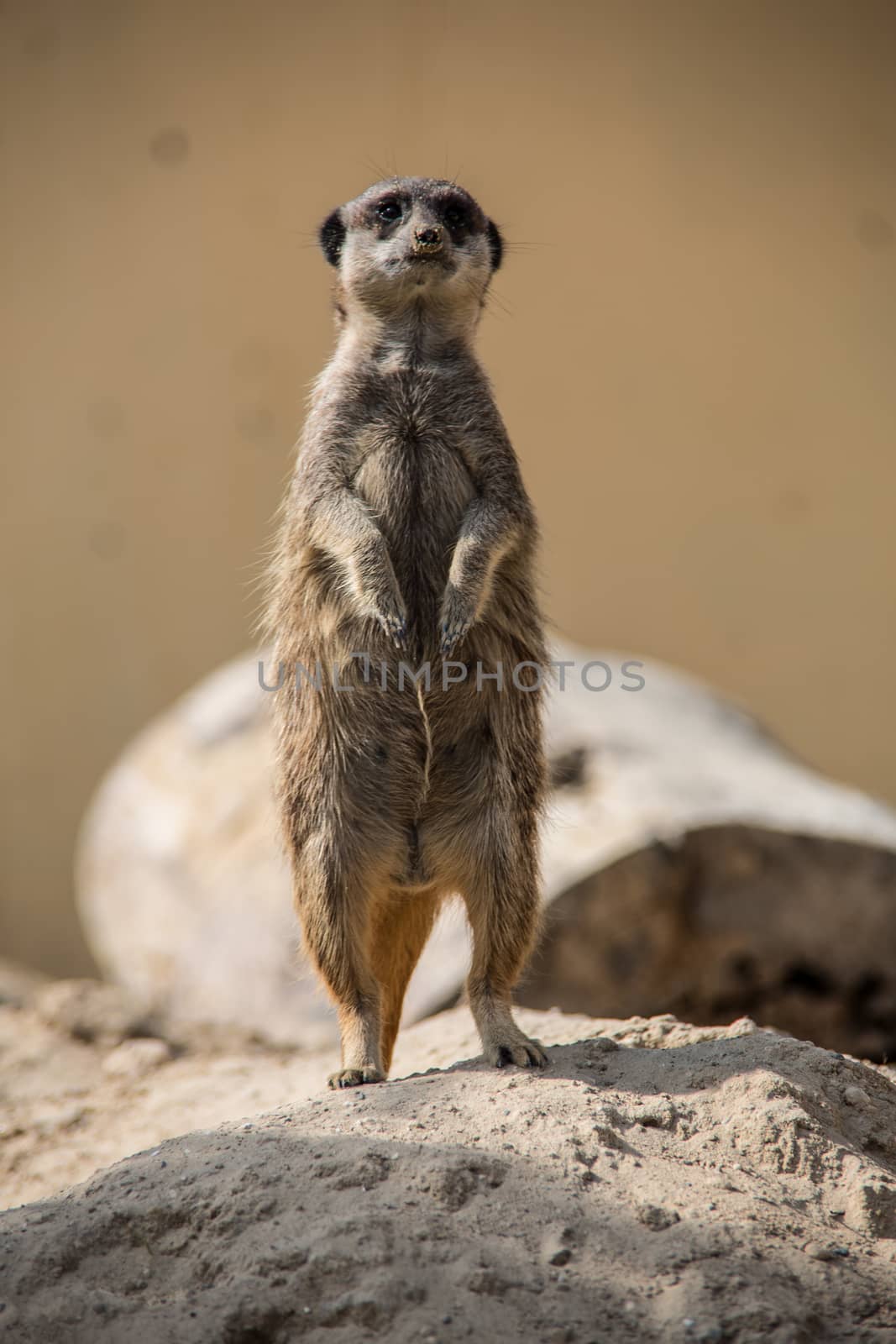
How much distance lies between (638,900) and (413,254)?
79.3 inches

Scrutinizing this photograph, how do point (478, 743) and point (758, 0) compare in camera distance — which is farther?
point (758, 0)

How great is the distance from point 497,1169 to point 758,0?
18.0 feet

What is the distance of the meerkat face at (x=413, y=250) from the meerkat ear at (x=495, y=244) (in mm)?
59

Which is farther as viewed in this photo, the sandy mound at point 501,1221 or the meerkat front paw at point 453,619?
the meerkat front paw at point 453,619

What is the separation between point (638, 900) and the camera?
3.89m

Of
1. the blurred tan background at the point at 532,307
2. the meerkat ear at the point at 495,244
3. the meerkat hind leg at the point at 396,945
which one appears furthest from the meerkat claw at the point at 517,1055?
the blurred tan background at the point at 532,307

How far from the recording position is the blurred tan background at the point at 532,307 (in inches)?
235

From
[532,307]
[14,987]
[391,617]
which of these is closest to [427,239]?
[391,617]

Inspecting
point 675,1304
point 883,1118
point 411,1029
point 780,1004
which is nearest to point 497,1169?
point 675,1304

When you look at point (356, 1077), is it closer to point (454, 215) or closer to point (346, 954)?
point (346, 954)

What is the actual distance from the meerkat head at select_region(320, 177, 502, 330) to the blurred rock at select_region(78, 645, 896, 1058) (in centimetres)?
154

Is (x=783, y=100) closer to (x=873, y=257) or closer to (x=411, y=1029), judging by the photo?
(x=873, y=257)

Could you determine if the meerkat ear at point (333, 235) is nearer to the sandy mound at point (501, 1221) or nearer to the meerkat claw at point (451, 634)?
the meerkat claw at point (451, 634)

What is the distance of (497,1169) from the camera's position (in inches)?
82.8
